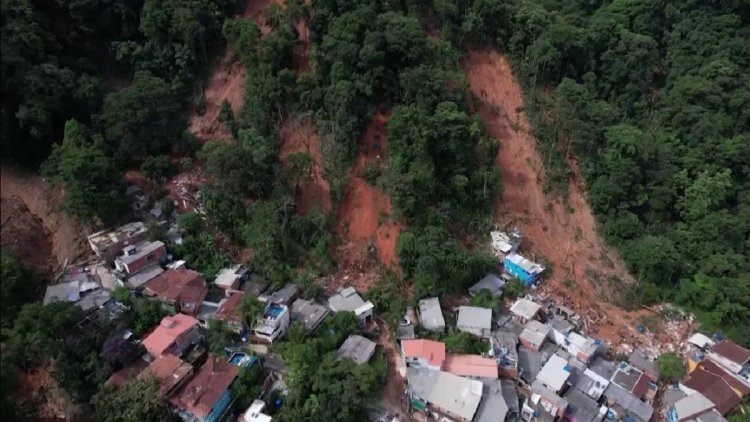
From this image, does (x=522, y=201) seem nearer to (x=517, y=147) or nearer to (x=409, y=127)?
(x=517, y=147)

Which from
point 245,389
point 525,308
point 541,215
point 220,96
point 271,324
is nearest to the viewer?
point 245,389

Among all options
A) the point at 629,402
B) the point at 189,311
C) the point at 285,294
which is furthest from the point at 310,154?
the point at 629,402

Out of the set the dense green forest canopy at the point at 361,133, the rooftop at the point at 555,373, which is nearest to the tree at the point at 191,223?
the dense green forest canopy at the point at 361,133

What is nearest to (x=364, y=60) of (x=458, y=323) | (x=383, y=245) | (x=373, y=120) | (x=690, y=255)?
(x=373, y=120)

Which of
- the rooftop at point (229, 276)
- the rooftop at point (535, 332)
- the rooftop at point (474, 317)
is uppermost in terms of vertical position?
A: the rooftop at point (229, 276)

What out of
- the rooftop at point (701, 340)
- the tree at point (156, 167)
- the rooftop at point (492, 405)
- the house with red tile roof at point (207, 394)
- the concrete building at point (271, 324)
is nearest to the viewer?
the house with red tile roof at point (207, 394)

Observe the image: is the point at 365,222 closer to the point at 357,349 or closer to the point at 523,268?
the point at 357,349

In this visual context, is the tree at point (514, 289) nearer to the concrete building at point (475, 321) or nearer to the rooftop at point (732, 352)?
the concrete building at point (475, 321)
